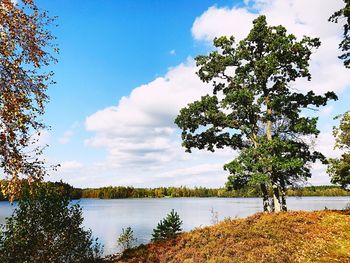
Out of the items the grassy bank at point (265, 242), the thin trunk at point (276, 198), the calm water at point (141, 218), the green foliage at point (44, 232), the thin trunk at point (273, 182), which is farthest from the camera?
the calm water at point (141, 218)

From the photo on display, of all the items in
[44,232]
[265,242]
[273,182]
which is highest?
[273,182]

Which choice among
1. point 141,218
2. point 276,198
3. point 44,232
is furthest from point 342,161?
point 141,218

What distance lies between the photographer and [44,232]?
1830cm

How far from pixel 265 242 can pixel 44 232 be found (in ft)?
38.0

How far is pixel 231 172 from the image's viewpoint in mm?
26812

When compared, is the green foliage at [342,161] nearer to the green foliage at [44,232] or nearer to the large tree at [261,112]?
the large tree at [261,112]

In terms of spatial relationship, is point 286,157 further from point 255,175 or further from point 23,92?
point 23,92

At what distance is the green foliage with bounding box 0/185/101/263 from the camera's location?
692 inches

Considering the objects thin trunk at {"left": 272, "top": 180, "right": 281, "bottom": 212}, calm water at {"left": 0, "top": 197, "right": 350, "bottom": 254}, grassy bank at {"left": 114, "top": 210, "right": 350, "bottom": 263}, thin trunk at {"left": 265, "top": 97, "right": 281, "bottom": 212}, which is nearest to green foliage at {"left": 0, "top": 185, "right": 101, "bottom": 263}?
grassy bank at {"left": 114, "top": 210, "right": 350, "bottom": 263}

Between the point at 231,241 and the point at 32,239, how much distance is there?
34.2 feet

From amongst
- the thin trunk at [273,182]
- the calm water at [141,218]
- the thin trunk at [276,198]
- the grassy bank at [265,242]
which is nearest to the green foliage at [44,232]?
the grassy bank at [265,242]

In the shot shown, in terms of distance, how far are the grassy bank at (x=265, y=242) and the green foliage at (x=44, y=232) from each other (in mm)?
3057

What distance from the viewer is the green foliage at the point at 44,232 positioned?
1757 centimetres

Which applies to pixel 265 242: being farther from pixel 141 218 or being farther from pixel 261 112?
pixel 141 218
